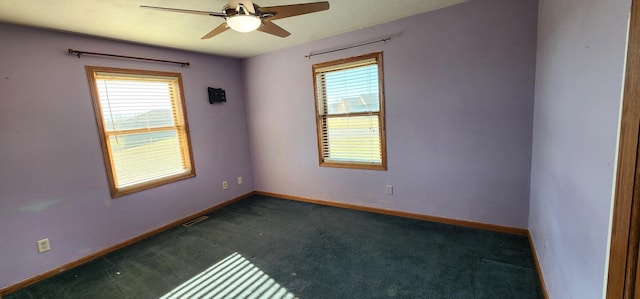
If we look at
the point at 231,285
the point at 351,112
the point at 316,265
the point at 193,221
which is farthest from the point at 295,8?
the point at 193,221

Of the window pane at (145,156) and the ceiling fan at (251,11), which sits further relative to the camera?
the window pane at (145,156)

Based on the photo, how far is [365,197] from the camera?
356 centimetres

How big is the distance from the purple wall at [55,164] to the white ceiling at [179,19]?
23 cm

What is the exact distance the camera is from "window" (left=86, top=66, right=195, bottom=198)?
2.90 m

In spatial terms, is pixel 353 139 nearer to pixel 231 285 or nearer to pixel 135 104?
pixel 231 285

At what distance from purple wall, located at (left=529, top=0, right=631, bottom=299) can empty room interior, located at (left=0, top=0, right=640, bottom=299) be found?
21 millimetres

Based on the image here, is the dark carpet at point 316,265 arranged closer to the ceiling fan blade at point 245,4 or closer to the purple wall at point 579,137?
the purple wall at point 579,137

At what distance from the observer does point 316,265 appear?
2.38m

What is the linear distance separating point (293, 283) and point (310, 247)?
0.58m

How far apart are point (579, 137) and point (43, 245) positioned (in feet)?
13.5

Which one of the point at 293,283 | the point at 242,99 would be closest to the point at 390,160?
the point at 293,283

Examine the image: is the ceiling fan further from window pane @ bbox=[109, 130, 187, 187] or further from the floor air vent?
the floor air vent

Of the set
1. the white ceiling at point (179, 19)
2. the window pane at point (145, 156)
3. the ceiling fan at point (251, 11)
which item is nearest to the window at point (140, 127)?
the window pane at point (145, 156)

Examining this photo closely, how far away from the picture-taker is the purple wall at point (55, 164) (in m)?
2.30
